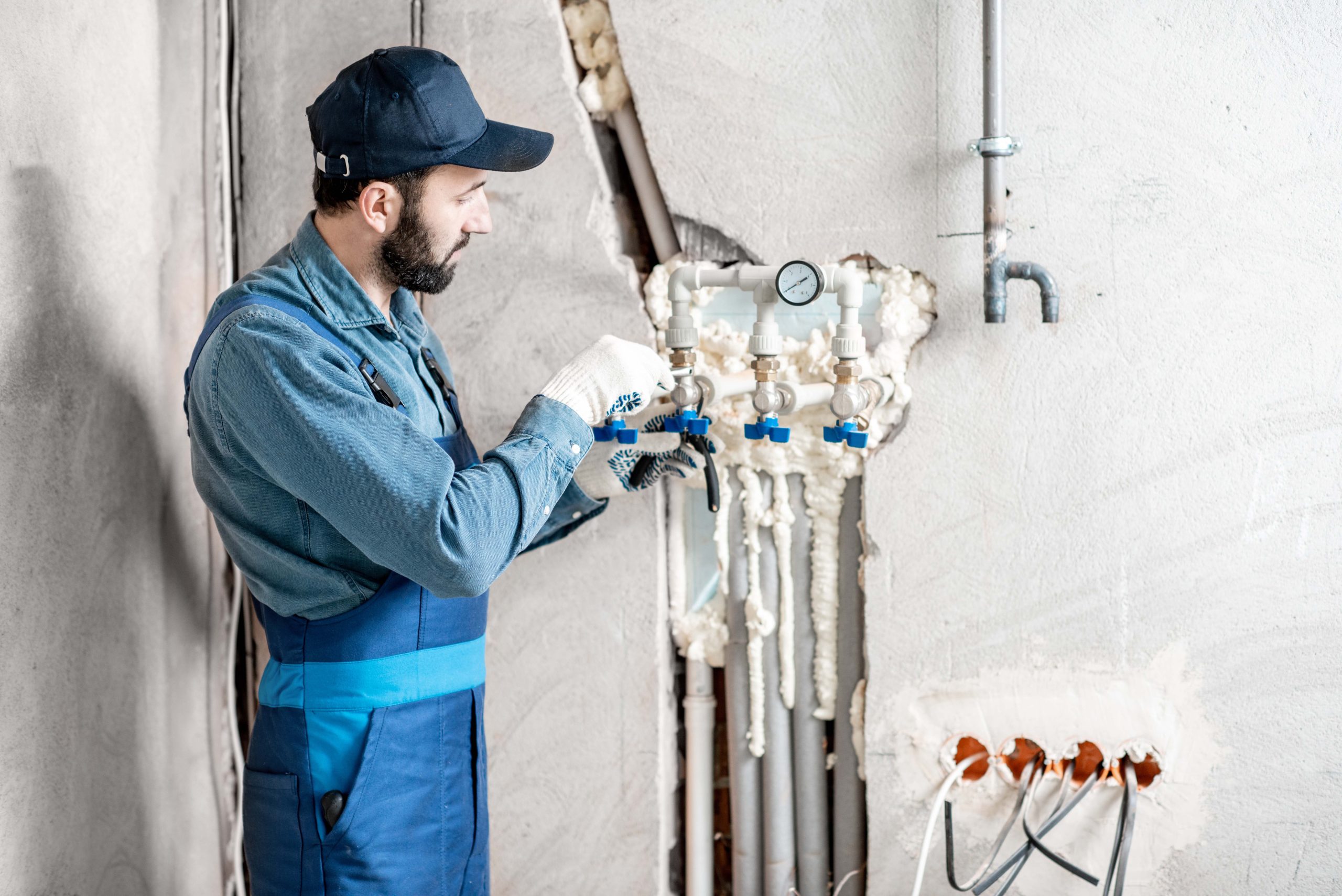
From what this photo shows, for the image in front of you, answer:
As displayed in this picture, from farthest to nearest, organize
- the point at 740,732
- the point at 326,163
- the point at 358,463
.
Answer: the point at 740,732
the point at 326,163
the point at 358,463

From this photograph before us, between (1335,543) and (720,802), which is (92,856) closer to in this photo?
(720,802)

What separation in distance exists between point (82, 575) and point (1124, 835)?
50.5 inches

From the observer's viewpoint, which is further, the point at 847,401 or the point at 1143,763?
the point at 1143,763

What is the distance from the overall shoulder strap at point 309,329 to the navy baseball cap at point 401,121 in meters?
0.15

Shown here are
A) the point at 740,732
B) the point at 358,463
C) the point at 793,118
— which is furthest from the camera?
the point at 740,732

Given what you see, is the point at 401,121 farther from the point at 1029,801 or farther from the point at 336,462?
the point at 1029,801

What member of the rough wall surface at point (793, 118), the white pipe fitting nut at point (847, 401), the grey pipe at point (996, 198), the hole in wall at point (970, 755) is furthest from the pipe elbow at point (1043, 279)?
the hole in wall at point (970, 755)

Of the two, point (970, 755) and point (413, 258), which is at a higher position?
point (413, 258)

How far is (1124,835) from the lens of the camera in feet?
4.07

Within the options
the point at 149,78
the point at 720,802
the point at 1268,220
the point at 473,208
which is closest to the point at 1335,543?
the point at 1268,220

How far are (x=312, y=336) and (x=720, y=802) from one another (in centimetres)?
90

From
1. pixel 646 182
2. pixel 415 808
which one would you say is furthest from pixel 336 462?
pixel 646 182

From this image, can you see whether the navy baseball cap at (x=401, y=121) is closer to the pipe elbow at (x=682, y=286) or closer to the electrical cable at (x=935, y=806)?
the pipe elbow at (x=682, y=286)

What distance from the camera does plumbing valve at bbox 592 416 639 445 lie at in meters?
1.24
